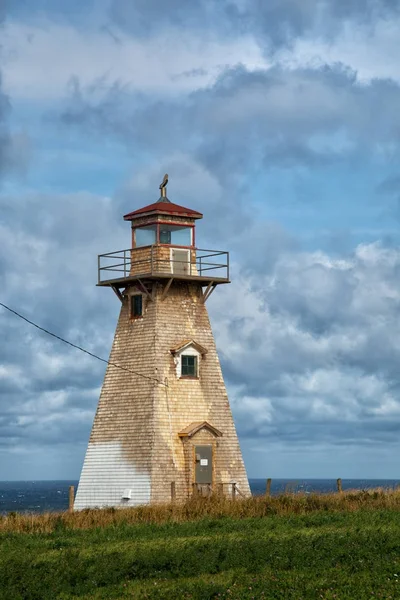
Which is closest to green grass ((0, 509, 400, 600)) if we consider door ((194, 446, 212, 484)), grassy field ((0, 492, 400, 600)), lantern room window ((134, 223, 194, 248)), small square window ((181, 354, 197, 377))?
grassy field ((0, 492, 400, 600))

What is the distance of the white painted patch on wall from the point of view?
40250 millimetres

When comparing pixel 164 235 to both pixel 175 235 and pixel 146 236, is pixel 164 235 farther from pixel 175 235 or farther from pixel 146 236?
pixel 146 236

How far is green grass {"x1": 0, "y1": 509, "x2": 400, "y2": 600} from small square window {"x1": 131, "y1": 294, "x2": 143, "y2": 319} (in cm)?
1647

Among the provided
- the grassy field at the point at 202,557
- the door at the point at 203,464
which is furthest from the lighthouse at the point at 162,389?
the grassy field at the point at 202,557

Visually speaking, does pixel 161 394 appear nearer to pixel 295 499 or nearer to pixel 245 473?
pixel 245 473

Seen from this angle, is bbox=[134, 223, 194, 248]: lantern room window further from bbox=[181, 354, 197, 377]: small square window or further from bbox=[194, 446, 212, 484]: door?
bbox=[194, 446, 212, 484]: door

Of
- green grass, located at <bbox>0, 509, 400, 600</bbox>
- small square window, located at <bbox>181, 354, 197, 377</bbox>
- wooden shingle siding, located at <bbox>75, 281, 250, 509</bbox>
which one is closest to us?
green grass, located at <bbox>0, 509, 400, 600</bbox>

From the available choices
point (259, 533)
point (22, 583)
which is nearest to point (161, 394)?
point (259, 533)

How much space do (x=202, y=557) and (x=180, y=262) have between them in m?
20.9

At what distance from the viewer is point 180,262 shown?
43500 millimetres

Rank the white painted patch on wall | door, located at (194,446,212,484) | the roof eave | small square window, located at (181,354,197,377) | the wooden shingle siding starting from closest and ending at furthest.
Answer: the white painted patch on wall, the wooden shingle siding, door, located at (194,446,212,484), small square window, located at (181,354,197,377), the roof eave

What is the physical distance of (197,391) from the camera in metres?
42.8

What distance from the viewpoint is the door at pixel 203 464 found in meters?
41.5

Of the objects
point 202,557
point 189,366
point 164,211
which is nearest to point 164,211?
point 164,211
